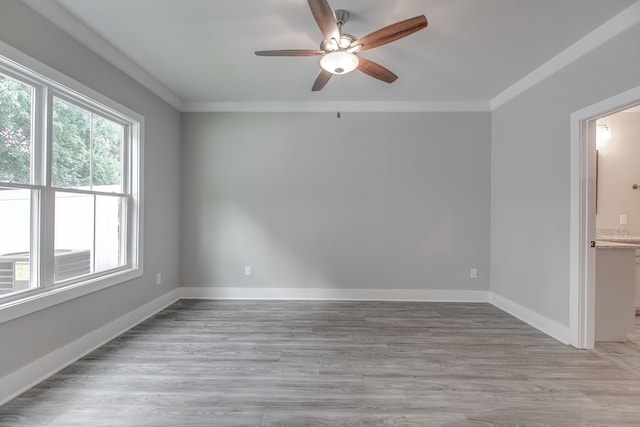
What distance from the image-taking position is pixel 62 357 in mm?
2238

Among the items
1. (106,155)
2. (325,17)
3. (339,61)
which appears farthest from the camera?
(106,155)

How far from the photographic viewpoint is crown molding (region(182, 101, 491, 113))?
395 centimetres

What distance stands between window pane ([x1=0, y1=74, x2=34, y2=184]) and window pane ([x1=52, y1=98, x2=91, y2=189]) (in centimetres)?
21

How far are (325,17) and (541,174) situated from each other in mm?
2742

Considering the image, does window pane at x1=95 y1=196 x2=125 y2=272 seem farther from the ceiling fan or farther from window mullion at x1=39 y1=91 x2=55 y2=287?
the ceiling fan

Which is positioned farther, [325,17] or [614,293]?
[614,293]

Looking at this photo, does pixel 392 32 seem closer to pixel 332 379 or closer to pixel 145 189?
pixel 332 379

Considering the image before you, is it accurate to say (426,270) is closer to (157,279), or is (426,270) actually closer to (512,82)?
(512,82)

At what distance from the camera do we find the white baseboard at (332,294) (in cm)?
399

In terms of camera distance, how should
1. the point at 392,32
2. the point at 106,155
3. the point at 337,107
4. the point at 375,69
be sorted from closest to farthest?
the point at 392,32, the point at 375,69, the point at 106,155, the point at 337,107

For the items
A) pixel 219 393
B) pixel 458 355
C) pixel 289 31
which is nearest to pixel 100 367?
pixel 219 393

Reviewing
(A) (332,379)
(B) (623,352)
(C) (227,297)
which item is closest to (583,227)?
(B) (623,352)

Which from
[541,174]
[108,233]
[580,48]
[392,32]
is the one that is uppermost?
[580,48]

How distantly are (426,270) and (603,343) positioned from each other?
70.9 inches
